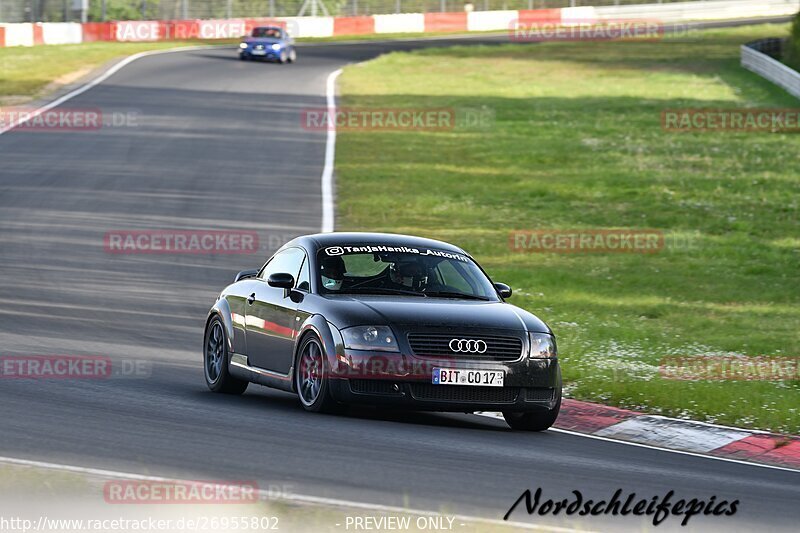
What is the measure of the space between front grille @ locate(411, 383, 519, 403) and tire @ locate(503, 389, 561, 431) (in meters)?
0.22

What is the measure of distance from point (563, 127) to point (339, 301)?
101ft

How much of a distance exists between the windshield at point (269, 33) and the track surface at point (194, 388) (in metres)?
20.3

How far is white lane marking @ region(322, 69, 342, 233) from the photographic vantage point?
24.7 metres

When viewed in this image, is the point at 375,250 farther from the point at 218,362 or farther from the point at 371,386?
the point at 218,362

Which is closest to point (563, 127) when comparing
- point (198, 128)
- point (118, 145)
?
point (198, 128)

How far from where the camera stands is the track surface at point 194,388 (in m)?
8.48

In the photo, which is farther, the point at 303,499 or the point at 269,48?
the point at 269,48

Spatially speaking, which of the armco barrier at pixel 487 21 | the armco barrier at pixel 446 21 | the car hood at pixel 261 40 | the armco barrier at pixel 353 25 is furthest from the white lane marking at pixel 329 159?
the armco barrier at pixel 487 21

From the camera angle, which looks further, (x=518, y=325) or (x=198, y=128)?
(x=198, y=128)

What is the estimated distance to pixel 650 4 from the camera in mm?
85625

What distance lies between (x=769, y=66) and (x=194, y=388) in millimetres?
42993

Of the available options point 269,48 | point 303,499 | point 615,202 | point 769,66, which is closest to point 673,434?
point 303,499

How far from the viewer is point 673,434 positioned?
1121 cm

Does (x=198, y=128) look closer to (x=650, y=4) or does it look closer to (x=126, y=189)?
(x=126, y=189)
